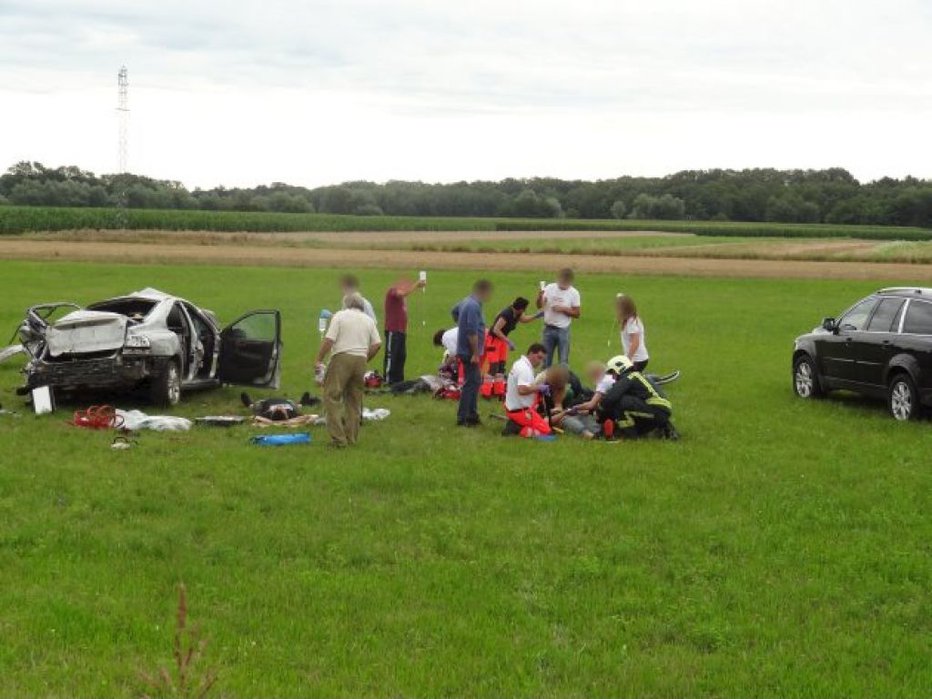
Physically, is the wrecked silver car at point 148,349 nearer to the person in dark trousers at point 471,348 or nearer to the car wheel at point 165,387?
the car wheel at point 165,387

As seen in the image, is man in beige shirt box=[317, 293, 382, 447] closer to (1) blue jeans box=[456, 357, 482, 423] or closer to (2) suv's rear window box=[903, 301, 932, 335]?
(1) blue jeans box=[456, 357, 482, 423]

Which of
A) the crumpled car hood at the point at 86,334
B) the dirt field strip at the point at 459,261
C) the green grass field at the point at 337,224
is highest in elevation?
the crumpled car hood at the point at 86,334

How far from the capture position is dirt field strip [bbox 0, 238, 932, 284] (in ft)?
179

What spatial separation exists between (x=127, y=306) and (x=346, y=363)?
5.34m

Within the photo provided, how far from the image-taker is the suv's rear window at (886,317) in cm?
1661

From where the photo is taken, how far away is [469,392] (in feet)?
49.9

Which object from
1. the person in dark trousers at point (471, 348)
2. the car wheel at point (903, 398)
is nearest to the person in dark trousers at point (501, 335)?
the person in dark trousers at point (471, 348)

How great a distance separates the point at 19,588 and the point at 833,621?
491 cm

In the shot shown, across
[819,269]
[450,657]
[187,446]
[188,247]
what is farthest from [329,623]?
[188,247]

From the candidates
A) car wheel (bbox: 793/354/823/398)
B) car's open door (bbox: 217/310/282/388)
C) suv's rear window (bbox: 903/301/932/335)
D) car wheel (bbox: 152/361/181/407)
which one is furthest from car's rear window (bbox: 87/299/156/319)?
suv's rear window (bbox: 903/301/932/335)

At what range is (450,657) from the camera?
6723 millimetres

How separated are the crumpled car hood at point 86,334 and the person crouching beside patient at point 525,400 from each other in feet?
16.0

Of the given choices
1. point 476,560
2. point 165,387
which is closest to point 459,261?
point 165,387

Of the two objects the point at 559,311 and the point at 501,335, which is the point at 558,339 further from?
the point at 501,335
